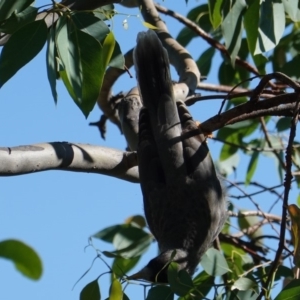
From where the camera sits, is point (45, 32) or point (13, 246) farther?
point (45, 32)

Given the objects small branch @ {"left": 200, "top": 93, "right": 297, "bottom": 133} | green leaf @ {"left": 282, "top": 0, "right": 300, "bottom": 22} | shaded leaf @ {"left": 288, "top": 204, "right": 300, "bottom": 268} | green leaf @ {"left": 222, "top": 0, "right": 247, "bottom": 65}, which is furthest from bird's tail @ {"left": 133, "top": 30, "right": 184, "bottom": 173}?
shaded leaf @ {"left": 288, "top": 204, "right": 300, "bottom": 268}

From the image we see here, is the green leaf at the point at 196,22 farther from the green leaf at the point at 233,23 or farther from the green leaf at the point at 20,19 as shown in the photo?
the green leaf at the point at 20,19

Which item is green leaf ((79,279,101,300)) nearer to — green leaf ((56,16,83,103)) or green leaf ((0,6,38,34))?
green leaf ((56,16,83,103))

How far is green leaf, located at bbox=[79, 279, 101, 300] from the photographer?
1.71m

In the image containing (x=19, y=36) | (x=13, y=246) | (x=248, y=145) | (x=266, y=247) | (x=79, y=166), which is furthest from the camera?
(x=248, y=145)

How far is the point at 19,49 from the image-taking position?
187 cm

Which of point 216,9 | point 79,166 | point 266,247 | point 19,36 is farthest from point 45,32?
point 266,247

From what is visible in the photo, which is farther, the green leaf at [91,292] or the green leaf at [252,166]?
the green leaf at [252,166]

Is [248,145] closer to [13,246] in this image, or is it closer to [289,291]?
[289,291]

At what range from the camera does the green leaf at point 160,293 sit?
1839 mm

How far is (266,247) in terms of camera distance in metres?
3.43

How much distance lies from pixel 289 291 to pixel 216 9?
3.96 feet

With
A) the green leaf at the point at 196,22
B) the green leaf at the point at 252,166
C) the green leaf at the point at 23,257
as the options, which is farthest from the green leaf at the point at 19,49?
the green leaf at the point at 252,166

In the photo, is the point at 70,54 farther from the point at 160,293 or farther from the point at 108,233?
the point at 108,233
